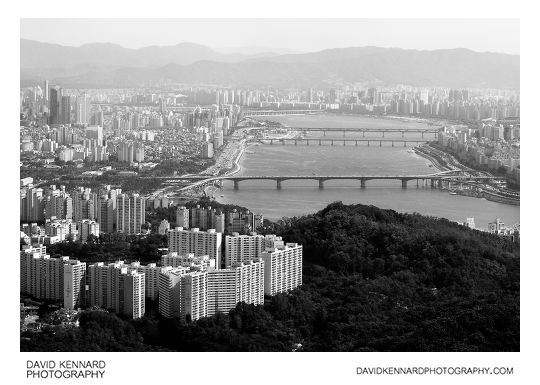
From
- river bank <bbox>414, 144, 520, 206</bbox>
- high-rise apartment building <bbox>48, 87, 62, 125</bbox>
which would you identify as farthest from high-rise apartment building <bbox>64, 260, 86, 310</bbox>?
high-rise apartment building <bbox>48, 87, 62, 125</bbox>

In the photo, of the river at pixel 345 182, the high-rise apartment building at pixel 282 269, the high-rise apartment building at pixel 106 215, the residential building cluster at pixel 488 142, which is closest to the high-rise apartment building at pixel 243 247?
the high-rise apartment building at pixel 282 269

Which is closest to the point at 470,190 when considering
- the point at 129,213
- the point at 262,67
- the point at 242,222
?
the point at 262,67

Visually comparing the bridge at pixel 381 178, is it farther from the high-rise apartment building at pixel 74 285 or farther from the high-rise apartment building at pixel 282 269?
the high-rise apartment building at pixel 74 285

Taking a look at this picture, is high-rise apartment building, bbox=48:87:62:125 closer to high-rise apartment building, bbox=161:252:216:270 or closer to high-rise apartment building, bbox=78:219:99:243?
high-rise apartment building, bbox=78:219:99:243

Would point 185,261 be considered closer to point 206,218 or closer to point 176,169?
point 206,218

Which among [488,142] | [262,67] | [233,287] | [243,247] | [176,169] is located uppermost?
[262,67]
